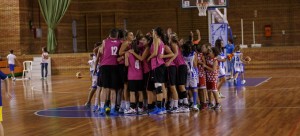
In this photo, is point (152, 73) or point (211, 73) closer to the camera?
point (152, 73)

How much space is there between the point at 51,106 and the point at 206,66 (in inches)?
181

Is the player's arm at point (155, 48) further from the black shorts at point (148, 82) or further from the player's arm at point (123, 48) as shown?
the player's arm at point (123, 48)

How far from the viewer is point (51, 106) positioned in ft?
51.0

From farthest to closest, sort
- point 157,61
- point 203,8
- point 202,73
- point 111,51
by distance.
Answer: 1. point 203,8
2. point 202,73
3. point 111,51
4. point 157,61

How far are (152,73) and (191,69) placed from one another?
1129 mm

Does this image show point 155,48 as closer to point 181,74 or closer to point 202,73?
point 181,74

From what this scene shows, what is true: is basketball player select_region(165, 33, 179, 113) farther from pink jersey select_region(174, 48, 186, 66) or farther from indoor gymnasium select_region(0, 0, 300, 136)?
pink jersey select_region(174, 48, 186, 66)

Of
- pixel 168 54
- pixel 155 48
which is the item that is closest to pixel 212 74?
pixel 168 54

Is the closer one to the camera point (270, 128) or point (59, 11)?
point (270, 128)

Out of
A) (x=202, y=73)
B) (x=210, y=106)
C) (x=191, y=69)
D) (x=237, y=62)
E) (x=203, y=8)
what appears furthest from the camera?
(x=203, y=8)

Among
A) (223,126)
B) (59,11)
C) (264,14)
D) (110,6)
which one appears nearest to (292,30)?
(264,14)

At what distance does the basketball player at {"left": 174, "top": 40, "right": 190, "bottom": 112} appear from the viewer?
12.9 metres

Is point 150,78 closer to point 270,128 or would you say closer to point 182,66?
point 182,66

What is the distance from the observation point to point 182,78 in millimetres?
12953
